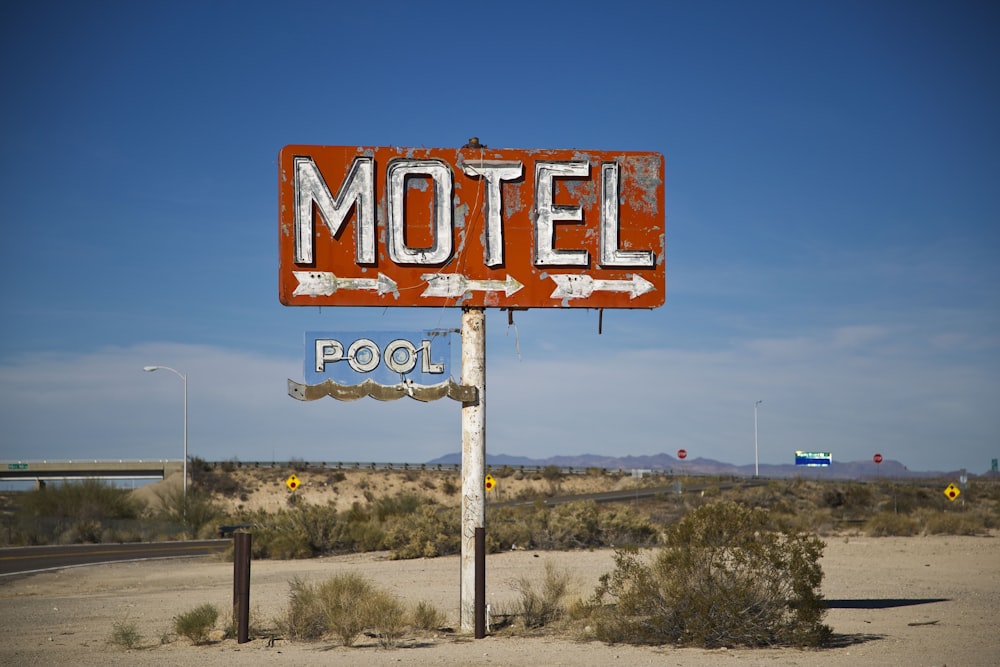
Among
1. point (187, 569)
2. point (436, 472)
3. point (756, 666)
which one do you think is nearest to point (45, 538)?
point (187, 569)

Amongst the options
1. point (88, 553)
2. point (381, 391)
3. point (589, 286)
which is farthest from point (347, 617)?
point (88, 553)

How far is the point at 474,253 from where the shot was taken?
15.2 meters

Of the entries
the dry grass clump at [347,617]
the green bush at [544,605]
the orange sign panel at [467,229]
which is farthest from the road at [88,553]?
the green bush at [544,605]

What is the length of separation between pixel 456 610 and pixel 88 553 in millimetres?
23838

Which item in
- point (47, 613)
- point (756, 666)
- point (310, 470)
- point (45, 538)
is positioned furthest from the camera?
point (310, 470)

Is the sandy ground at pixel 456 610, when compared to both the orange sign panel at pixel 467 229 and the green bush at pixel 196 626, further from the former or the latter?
the orange sign panel at pixel 467 229

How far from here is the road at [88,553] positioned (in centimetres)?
3094

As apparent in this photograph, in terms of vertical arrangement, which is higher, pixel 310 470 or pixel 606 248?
pixel 606 248

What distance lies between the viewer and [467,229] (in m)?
15.2

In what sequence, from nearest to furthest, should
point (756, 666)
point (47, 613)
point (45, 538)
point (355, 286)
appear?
point (756, 666), point (355, 286), point (47, 613), point (45, 538)

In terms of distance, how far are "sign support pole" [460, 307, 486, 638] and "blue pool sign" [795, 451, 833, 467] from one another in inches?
3374

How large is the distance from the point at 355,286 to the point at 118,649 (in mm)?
5890

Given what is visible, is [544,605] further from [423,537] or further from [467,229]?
[423,537]

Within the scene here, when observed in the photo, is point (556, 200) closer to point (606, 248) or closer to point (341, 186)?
point (606, 248)
